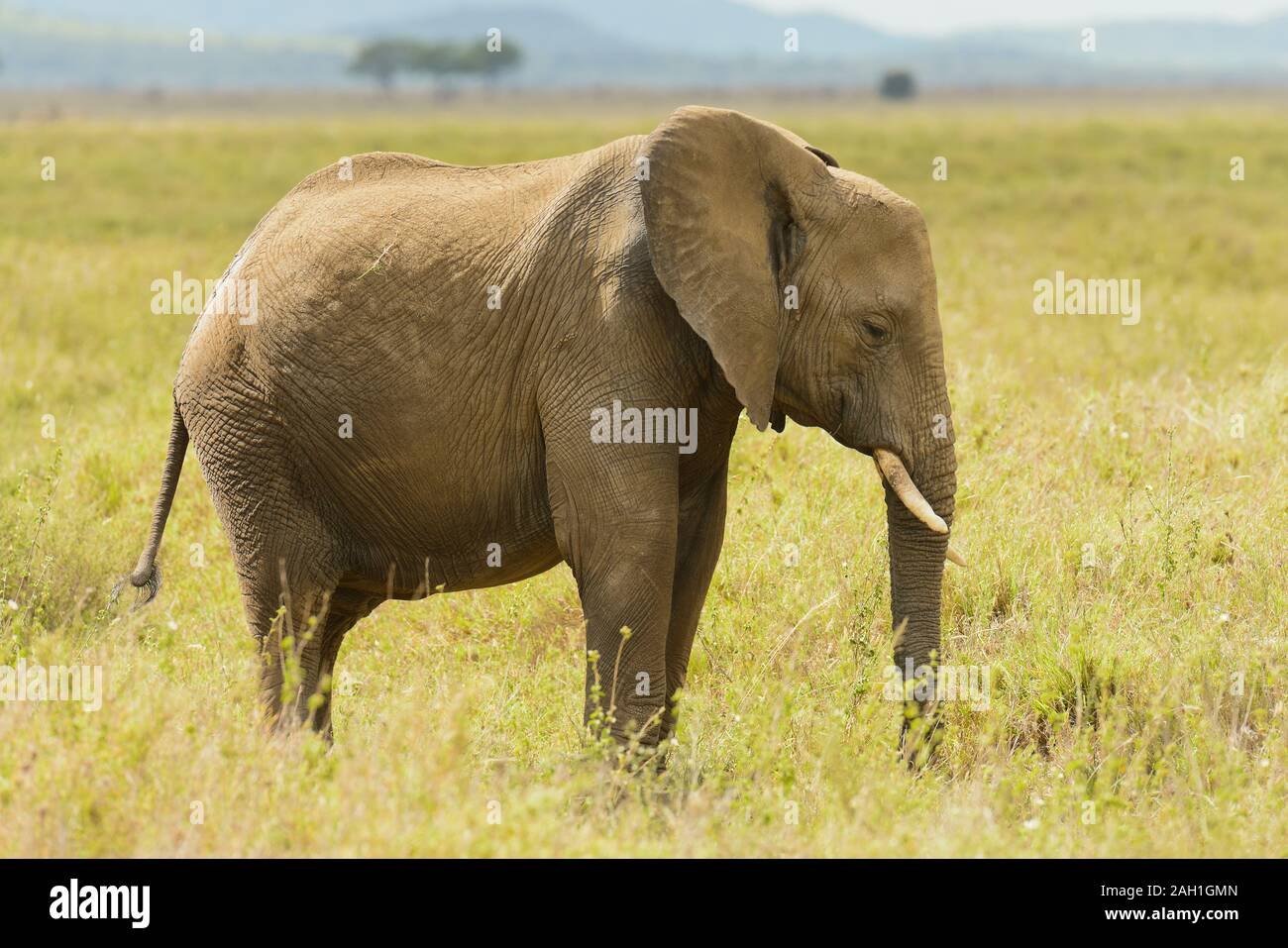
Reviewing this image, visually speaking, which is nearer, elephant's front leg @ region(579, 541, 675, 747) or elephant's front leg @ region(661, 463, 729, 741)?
elephant's front leg @ region(579, 541, 675, 747)

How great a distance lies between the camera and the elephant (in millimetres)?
5324

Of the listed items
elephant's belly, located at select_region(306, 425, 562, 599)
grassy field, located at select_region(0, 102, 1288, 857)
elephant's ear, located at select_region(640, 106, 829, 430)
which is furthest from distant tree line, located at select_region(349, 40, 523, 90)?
elephant's ear, located at select_region(640, 106, 829, 430)

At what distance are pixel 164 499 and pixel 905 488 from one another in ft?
9.90

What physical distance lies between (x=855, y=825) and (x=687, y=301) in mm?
1763

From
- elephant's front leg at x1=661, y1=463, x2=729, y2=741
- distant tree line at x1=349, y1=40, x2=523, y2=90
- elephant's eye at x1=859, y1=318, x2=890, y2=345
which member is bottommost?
elephant's front leg at x1=661, y1=463, x2=729, y2=741

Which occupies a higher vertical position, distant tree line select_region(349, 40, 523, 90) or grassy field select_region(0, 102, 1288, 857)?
distant tree line select_region(349, 40, 523, 90)

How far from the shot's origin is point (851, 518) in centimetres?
797

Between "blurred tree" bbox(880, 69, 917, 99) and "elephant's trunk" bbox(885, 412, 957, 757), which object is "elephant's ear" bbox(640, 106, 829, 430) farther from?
"blurred tree" bbox(880, 69, 917, 99)

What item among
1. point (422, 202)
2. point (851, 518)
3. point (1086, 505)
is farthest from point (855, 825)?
point (1086, 505)

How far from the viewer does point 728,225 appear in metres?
5.31

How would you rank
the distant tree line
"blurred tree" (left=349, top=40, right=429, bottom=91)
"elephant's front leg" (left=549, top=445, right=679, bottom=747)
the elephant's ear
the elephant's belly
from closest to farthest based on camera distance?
the elephant's ear < "elephant's front leg" (left=549, top=445, right=679, bottom=747) < the elephant's belly < the distant tree line < "blurred tree" (left=349, top=40, right=429, bottom=91)

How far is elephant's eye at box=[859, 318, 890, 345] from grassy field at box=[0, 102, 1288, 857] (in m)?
1.31

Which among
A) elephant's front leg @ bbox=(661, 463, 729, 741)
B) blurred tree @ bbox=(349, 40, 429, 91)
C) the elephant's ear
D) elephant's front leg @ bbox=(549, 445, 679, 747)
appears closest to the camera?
the elephant's ear

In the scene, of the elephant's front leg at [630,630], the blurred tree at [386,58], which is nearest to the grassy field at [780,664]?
the elephant's front leg at [630,630]
